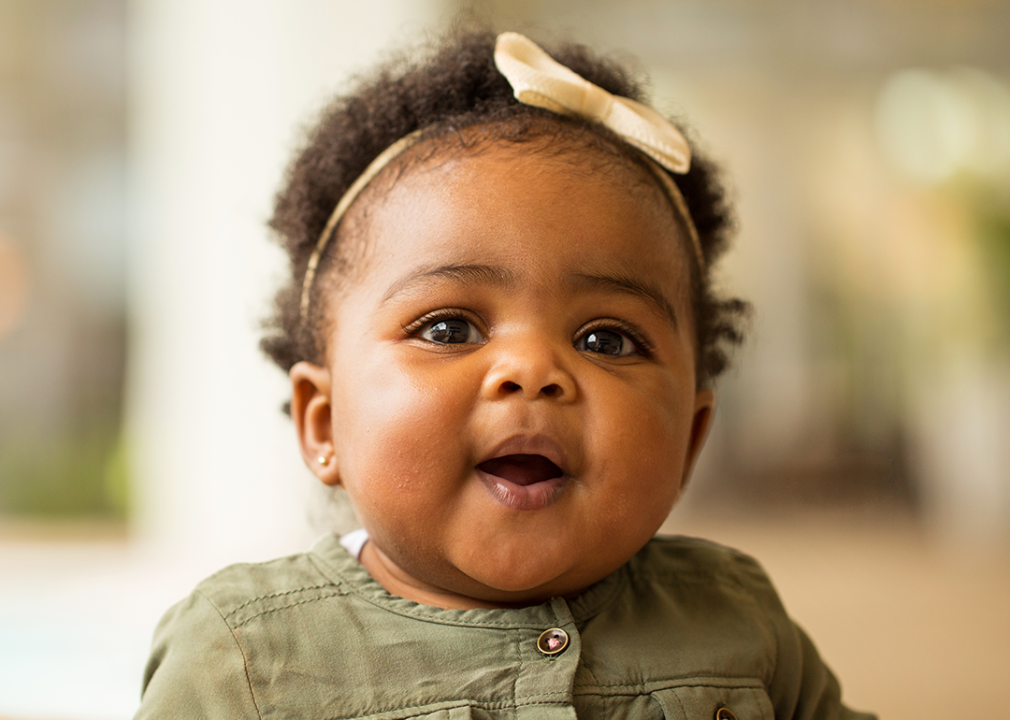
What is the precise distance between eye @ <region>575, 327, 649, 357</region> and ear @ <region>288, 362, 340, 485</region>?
23 centimetres

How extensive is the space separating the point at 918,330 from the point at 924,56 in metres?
1.19

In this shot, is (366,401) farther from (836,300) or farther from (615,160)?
(836,300)

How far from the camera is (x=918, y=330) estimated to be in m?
3.68

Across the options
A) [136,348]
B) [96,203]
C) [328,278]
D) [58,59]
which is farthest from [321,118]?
[58,59]

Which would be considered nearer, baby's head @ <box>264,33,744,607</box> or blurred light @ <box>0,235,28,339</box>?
baby's head @ <box>264,33,744,607</box>

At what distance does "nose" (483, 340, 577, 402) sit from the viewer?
0.66m

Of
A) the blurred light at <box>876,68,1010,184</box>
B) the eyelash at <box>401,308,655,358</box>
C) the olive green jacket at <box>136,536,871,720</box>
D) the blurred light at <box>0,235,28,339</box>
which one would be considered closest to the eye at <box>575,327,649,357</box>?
the eyelash at <box>401,308,655,358</box>

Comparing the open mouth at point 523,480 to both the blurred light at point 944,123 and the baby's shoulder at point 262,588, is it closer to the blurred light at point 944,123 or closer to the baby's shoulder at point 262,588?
the baby's shoulder at point 262,588

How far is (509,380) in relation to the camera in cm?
66

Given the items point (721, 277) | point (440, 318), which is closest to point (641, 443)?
point (440, 318)

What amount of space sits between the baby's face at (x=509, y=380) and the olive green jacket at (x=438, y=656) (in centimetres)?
4

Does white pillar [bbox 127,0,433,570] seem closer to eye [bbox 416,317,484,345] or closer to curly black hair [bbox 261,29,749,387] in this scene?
curly black hair [bbox 261,29,749,387]

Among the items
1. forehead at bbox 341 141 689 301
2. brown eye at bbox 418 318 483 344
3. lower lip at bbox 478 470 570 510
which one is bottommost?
lower lip at bbox 478 470 570 510

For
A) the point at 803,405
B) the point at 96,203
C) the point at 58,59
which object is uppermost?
the point at 58,59
